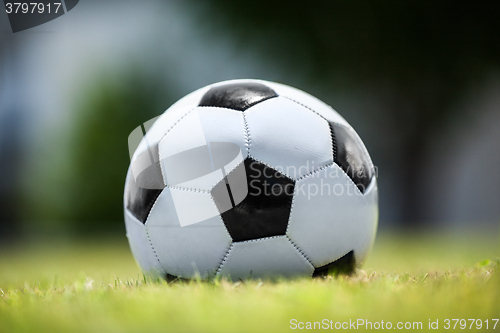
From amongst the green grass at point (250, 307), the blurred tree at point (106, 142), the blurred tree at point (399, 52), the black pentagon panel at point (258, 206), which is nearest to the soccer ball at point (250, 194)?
the black pentagon panel at point (258, 206)

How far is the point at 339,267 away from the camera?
6.61 feet

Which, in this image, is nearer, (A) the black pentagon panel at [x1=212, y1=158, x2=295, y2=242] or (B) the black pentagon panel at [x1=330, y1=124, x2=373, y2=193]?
(A) the black pentagon panel at [x1=212, y1=158, x2=295, y2=242]

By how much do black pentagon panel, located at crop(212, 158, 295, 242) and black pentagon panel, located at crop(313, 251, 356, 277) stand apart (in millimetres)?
294

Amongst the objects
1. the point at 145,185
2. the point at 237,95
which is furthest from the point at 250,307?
the point at 237,95

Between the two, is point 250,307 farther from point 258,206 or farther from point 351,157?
point 351,157

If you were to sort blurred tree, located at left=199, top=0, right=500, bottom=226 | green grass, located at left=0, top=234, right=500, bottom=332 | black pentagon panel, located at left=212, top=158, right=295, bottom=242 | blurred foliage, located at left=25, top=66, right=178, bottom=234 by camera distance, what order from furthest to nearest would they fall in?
blurred tree, located at left=199, top=0, right=500, bottom=226 < blurred foliage, located at left=25, top=66, right=178, bottom=234 < black pentagon panel, located at left=212, top=158, right=295, bottom=242 < green grass, located at left=0, top=234, right=500, bottom=332

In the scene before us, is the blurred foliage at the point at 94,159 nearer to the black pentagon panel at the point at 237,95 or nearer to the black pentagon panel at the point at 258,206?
the black pentagon panel at the point at 237,95

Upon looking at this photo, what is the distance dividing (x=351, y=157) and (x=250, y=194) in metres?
0.59

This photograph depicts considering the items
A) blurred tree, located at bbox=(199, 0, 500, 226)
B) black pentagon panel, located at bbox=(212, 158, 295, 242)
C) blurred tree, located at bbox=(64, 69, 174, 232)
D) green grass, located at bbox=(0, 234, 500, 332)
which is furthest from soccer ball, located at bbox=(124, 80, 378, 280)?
blurred tree, located at bbox=(199, 0, 500, 226)

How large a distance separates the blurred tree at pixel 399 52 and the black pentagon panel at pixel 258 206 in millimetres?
11224

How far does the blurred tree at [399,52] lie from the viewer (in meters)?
12.9

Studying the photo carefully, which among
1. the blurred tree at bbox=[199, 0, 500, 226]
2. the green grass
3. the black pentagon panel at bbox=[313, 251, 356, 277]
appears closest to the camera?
the green grass

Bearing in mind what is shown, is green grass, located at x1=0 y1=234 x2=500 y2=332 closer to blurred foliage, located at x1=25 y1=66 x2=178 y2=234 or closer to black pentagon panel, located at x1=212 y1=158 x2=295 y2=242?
black pentagon panel, located at x1=212 y1=158 x2=295 y2=242

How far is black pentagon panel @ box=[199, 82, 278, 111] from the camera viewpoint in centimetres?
206
